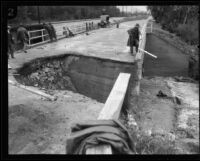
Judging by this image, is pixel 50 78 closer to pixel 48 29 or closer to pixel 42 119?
pixel 42 119

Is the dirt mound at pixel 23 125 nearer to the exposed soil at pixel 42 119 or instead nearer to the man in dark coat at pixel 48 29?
the exposed soil at pixel 42 119

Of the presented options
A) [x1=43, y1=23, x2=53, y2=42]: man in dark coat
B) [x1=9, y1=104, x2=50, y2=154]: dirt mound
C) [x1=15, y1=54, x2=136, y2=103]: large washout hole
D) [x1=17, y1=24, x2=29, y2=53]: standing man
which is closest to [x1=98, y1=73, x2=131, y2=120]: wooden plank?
[x1=9, y1=104, x2=50, y2=154]: dirt mound

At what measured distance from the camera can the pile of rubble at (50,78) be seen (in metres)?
9.32

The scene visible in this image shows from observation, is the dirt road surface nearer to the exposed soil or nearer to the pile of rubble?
the exposed soil

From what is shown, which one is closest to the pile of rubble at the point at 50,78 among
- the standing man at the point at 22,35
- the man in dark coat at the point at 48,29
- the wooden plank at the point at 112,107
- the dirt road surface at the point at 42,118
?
the standing man at the point at 22,35

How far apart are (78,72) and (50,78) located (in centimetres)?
204

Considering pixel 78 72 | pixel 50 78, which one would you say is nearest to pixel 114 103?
pixel 50 78

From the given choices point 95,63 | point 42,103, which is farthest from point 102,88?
point 42,103

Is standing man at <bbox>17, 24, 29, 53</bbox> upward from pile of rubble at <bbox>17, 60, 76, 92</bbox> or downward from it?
upward

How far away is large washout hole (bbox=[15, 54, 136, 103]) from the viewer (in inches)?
403

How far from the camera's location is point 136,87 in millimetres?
10602
